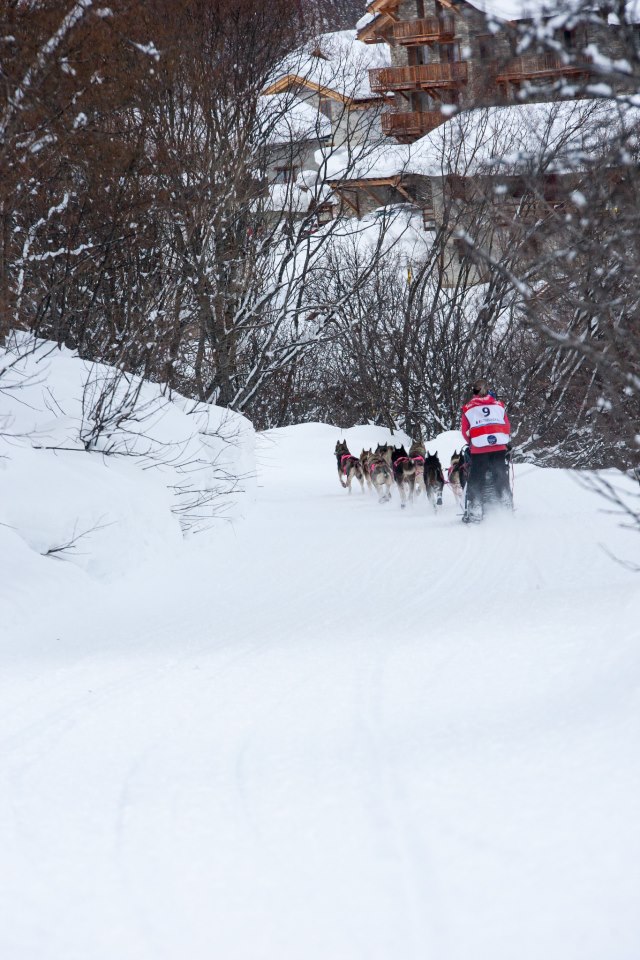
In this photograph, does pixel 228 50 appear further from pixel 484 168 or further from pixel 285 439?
pixel 484 168

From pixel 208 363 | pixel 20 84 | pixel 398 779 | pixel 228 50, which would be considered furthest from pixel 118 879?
pixel 228 50

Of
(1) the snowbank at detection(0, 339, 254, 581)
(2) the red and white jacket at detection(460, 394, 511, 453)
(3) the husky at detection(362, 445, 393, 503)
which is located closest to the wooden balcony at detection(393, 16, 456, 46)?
(3) the husky at detection(362, 445, 393, 503)

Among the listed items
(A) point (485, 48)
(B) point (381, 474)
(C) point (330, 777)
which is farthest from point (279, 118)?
(C) point (330, 777)

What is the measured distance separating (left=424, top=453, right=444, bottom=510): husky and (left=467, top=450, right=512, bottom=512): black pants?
198cm

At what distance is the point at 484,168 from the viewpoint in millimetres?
4207

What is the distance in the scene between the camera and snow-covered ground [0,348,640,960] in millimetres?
3379

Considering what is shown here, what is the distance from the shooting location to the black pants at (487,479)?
1352 cm

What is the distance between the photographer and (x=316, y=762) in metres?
4.81

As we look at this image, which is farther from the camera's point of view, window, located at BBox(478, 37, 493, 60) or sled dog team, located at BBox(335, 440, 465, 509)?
sled dog team, located at BBox(335, 440, 465, 509)

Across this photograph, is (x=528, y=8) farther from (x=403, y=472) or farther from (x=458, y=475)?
(x=403, y=472)

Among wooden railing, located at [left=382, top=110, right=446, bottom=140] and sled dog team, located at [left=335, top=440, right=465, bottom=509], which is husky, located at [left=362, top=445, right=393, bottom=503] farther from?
wooden railing, located at [left=382, top=110, right=446, bottom=140]

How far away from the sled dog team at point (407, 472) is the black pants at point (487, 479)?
50.1 inches

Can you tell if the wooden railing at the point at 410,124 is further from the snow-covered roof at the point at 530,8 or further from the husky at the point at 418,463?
the snow-covered roof at the point at 530,8

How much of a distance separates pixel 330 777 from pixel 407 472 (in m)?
12.0
